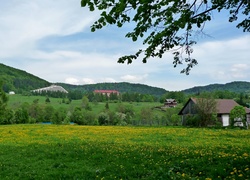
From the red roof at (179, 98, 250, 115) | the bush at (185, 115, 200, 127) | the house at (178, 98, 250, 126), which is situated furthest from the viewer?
the red roof at (179, 98, 250, 115)

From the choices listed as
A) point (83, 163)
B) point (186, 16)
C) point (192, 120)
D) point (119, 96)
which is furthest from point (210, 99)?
point (119, 96)

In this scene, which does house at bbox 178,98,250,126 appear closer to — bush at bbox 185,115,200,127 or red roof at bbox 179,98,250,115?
red roof at bbox 179,98,250,115

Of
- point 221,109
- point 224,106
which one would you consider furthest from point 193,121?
point 224,106

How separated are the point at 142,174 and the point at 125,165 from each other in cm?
179

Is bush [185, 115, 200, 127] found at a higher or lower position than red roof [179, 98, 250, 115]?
lower

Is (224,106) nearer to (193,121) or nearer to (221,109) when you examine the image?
(221,109)

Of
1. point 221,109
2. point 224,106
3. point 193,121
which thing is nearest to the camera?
point 193,121

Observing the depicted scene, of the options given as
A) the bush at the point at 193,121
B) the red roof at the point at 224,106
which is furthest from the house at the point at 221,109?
the bush at the point at 193,121

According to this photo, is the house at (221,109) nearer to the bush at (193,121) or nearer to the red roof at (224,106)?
the red roof at (224,106)

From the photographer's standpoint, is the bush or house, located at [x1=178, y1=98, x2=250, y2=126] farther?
house, located at [x1=178, y1=98, x2=250, y2=126]

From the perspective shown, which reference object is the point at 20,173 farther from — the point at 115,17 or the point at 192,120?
the point at 192,120

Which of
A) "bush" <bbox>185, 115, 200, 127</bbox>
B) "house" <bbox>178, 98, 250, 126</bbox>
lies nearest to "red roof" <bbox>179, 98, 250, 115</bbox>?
"house" <bbox>178, 98, 250, 126</bbox>

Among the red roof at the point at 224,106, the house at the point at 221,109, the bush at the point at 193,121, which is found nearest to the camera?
the bush at the point at 193,121

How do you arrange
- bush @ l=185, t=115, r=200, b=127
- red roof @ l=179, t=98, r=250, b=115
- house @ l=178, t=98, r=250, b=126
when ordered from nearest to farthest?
1. bush @ l=185, t=115, r=200, b=127
2. house @ l=178, t=98, r=250, b=126
3. red roof @ l=179, t=98, r=250, b=115
